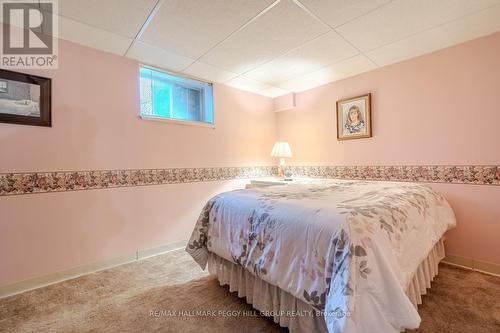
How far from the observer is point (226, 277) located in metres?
1.78

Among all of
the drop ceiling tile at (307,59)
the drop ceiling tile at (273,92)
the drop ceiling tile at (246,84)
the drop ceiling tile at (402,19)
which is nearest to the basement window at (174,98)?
the drop ceiling tile at (246,84)

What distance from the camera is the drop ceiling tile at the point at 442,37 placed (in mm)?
1794

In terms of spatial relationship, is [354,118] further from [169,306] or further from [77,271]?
[77,271]

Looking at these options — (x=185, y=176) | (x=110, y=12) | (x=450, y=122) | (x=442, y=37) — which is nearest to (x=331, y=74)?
(x=442, y=37)

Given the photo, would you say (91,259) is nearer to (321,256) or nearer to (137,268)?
(137,268)

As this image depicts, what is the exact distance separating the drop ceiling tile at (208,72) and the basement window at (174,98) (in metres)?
0.13

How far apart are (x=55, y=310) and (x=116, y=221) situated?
2.75 ft

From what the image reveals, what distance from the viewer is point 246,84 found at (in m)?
3.23

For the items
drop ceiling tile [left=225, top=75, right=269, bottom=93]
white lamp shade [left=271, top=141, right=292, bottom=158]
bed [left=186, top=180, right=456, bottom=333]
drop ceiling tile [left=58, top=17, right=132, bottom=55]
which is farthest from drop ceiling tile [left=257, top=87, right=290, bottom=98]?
bed [left=186, top=180, right=456, bottom=333]

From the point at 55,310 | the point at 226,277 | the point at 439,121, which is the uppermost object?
the point at 439,121

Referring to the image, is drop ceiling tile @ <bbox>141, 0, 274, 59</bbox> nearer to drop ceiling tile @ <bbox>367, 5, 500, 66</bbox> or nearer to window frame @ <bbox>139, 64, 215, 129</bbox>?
window frame @ <bbox>139, 64, 215, 129</bbox>

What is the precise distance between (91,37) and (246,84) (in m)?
1.81

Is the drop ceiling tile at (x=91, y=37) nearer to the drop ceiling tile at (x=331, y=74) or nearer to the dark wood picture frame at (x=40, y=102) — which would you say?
the dark wood picture frame at (x=40, y=102)

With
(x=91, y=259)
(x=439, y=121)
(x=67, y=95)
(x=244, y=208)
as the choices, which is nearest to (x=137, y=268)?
(x=91, y=259)
